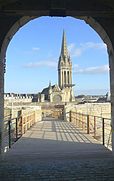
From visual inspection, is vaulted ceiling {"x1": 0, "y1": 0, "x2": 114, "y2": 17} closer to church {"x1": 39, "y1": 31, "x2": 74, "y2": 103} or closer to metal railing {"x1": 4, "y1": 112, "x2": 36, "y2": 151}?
metal railing {"x1": 4, "y1": 112, "x2": 36, "y2": 151}

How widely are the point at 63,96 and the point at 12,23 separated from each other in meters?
108

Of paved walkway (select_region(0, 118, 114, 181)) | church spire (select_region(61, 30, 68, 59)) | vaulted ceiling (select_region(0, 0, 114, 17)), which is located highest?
church spire (select_region(61, 30, 68, 59))

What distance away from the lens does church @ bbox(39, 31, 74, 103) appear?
379ft

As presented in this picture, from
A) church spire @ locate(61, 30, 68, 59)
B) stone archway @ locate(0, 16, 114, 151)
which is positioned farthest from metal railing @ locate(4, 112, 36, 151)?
church spire @ locate(61, 30, 68, 59)

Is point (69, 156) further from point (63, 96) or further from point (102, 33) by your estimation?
point (63, 96)

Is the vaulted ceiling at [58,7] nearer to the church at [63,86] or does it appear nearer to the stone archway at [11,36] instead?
the stone archway at [11,36]

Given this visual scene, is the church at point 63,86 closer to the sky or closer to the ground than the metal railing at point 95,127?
closer to the sky

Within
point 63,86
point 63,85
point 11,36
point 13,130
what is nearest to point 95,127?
point 13,130

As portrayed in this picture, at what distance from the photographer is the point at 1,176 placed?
6.24m

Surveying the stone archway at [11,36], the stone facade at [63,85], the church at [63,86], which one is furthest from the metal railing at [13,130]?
the stone facade at [63,85]

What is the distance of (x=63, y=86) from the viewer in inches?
4828

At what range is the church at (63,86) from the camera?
379 feet

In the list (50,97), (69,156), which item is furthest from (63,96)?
(69,156)

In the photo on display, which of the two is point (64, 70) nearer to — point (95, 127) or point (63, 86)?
point (63, 86)
